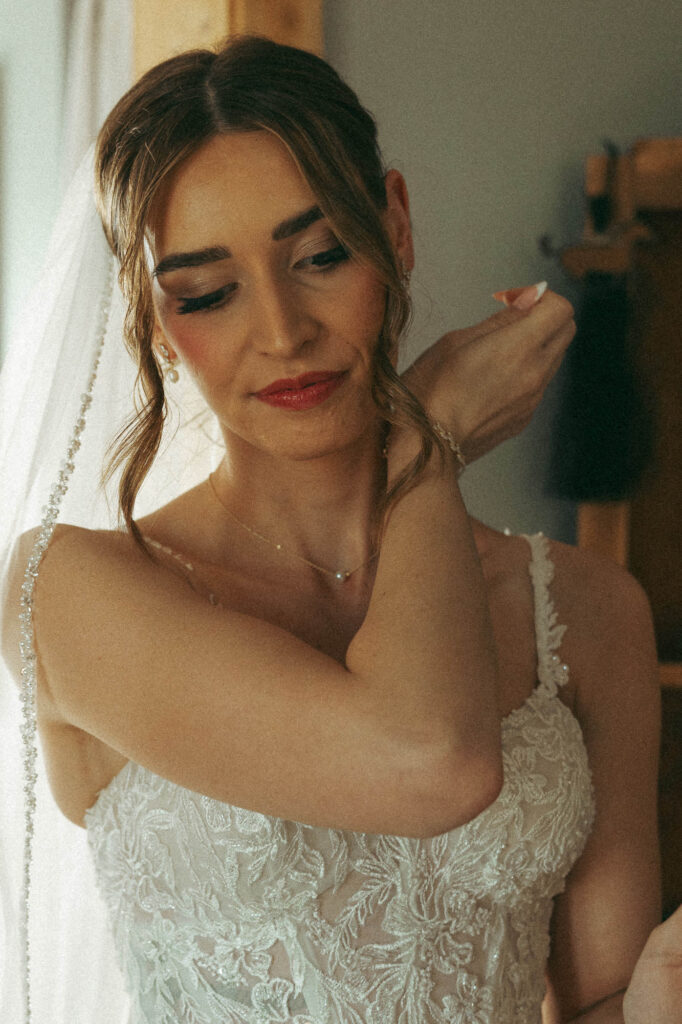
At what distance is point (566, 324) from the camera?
3.16 feet

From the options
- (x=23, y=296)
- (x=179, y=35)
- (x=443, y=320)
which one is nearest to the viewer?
(x=179, y=35)

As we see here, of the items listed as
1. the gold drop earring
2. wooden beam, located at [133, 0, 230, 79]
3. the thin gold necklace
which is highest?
wooden beam, located at [133, 0, 230, 79]

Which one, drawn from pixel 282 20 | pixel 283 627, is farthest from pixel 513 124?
pixel 283 627

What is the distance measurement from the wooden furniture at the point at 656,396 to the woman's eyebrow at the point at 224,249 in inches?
27.5

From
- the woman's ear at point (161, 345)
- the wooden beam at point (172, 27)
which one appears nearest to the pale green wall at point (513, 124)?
the wooden beam at point (172, 27)

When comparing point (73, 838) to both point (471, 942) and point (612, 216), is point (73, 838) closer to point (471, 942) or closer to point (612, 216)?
point (471, 942)

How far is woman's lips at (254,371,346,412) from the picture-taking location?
89 centimetres

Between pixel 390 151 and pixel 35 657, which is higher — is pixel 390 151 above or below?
above

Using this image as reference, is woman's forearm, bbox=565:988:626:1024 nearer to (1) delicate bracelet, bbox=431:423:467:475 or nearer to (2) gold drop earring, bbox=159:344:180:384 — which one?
(1) delicate bracelet, bbox=431:423:467:475

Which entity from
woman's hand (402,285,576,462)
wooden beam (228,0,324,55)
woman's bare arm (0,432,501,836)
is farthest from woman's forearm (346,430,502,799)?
wooden beam (228,0,324,55)

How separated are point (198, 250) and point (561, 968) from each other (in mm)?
797

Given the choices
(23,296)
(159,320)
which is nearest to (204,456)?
(159,320)

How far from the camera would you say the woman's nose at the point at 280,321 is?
33.6 inches

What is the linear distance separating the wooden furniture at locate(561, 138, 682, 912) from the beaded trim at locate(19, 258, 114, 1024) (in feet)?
2.63
